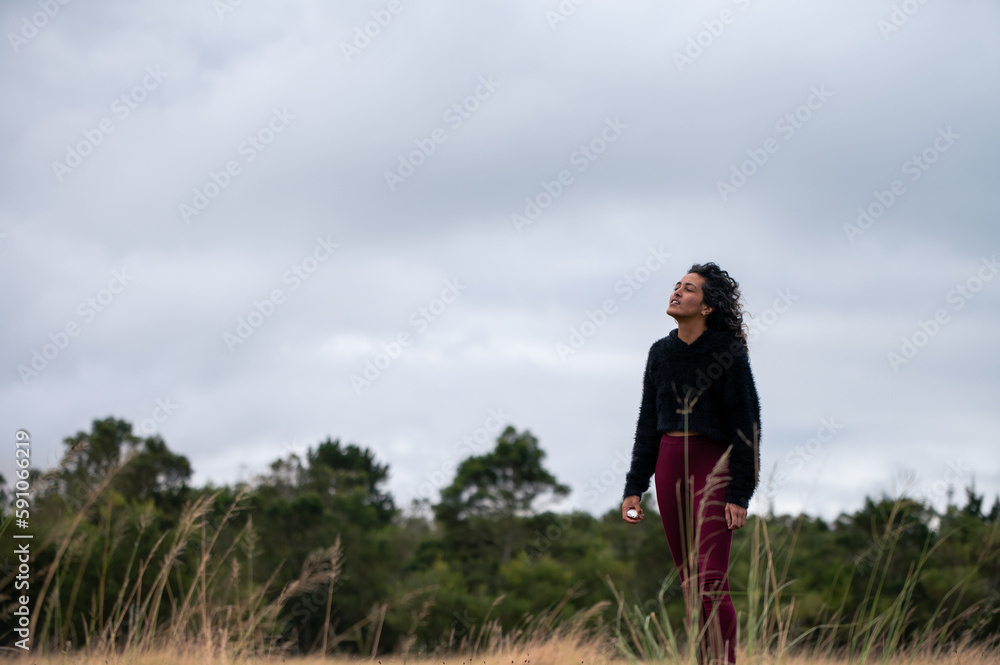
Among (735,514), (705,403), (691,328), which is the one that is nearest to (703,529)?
(735,514)

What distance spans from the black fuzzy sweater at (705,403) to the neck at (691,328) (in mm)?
33

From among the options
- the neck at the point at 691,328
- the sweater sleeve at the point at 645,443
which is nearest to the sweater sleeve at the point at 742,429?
the neck at the point at 691,328

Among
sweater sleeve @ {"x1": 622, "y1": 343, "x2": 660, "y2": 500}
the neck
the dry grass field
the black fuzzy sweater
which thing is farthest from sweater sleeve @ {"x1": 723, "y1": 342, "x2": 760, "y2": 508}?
the dry grass field

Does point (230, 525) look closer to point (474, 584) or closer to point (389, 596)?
point (389, 596)

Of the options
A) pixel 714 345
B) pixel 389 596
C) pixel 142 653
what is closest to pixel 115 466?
pixel 142 653

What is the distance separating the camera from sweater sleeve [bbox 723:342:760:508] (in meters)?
3.20

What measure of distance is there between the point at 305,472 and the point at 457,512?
273 inches

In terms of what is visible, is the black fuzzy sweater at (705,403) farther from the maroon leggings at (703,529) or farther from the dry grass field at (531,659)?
the dry grass field at (531,659)

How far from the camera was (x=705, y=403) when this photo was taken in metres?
3.38

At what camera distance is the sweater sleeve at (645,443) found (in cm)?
360

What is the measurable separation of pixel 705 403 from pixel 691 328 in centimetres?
37

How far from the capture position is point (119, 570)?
20094 mm

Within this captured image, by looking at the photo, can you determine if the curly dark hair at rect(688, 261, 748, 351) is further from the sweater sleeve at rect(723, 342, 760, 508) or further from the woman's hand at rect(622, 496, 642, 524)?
the woman's hand at rect(622, 496, 642, 524)

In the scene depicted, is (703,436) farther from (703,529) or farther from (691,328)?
(691,328)
